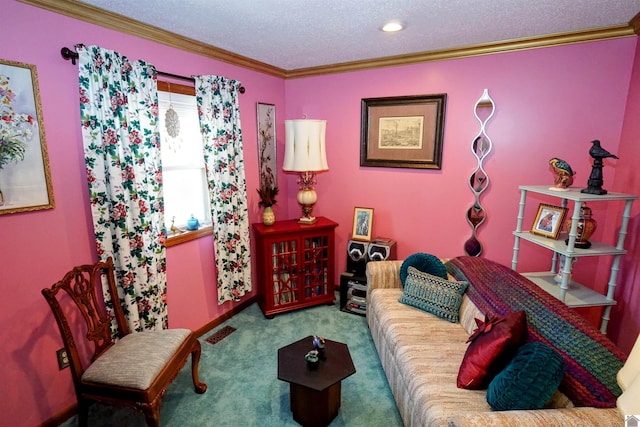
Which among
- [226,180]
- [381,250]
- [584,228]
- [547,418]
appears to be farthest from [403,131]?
[547,418]

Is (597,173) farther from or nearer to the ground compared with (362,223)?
farther from the ground

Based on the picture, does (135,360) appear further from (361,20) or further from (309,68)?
(309,68)

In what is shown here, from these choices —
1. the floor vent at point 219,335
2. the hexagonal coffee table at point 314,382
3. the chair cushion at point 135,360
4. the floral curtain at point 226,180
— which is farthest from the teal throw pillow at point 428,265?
the chair cushion at point 135,360

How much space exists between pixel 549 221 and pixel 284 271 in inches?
88.5

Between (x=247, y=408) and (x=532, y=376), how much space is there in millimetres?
1638

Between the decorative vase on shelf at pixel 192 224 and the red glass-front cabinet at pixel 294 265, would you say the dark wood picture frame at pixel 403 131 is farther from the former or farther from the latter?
the decorative vase on shelf at pixel 192 224

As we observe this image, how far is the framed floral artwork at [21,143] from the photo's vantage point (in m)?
1.61

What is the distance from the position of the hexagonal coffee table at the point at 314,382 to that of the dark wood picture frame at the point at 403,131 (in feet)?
6.34

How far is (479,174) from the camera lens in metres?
2.83

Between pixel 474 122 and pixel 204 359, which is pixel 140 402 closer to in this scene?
pixel 204 359

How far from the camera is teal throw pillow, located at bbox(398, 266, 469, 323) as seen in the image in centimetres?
229

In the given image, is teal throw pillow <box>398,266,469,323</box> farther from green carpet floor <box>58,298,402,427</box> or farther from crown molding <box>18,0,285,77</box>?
crown molding <box>18,0,285,77</box>

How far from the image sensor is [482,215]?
287cm

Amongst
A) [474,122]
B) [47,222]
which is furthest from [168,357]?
[474,122]
